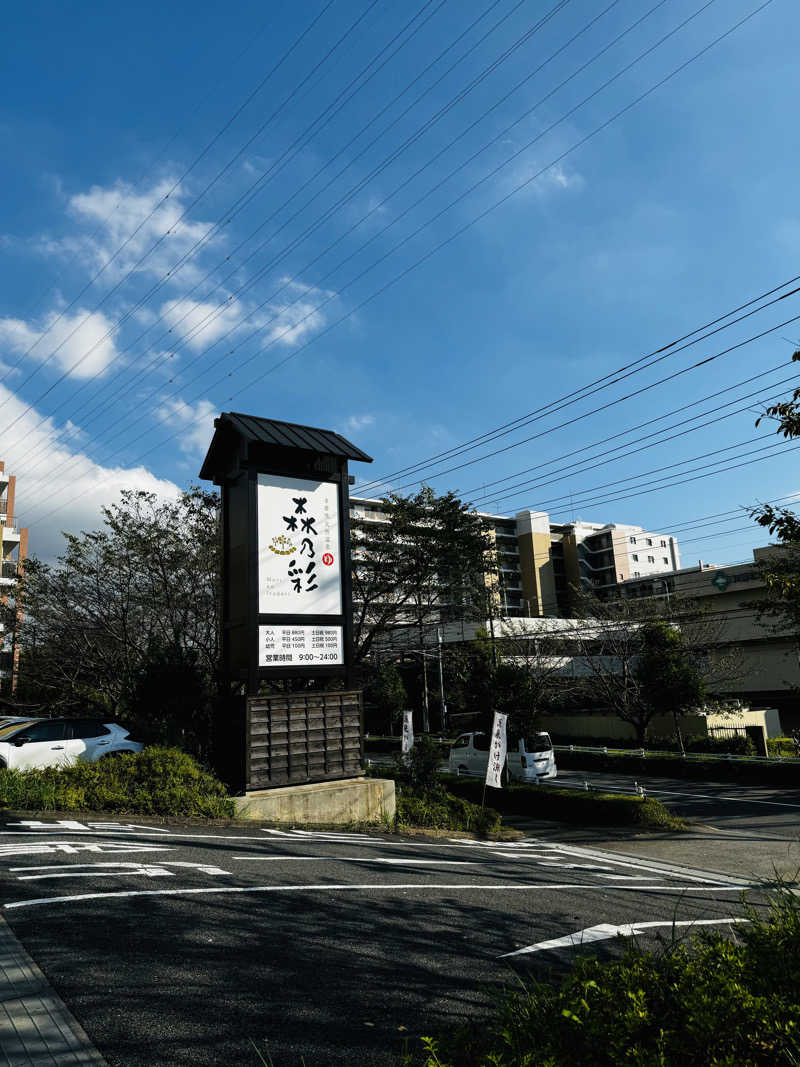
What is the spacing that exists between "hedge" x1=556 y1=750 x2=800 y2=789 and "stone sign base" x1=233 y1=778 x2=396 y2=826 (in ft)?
48.1

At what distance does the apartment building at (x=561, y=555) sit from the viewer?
273 feet

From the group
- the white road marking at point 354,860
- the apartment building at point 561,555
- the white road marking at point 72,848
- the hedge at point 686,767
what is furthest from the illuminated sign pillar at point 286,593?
the apartment building at point 561,555

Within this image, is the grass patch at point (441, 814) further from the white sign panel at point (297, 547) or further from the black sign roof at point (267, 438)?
the black sign roof at point (267, 438)

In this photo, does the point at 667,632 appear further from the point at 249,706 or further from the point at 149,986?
the point at 149,986

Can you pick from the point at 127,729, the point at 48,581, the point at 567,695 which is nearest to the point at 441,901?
the point at 127,729

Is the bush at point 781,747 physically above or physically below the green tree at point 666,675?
below

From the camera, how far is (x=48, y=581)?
82.2 ft

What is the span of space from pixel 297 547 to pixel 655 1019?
37.2ft

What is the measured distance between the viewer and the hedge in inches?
859

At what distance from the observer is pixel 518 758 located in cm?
2195

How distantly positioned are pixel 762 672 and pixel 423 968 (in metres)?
37.5

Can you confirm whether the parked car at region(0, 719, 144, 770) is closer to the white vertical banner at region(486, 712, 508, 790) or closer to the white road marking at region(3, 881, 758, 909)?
the white road marking at region(3, 881, 758, 909)

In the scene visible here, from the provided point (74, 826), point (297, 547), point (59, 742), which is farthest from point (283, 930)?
point (59, 742)

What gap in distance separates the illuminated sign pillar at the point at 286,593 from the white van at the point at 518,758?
30.7 ft
